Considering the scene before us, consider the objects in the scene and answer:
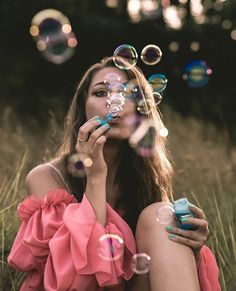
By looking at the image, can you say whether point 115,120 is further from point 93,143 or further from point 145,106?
point 145,106

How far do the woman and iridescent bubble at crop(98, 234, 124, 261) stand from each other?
21 millimetres

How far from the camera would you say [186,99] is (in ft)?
31.8

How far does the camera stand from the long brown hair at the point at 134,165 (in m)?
2.99

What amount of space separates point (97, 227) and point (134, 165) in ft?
1.95

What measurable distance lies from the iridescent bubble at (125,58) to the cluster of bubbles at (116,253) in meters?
0.79

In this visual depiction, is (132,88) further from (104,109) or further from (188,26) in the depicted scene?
(188,26)

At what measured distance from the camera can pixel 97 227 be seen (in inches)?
99.7

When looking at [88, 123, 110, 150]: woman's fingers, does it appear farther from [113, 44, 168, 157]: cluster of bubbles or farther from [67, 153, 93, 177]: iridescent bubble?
[113, 44, 168, 157]: cluster of bubbles

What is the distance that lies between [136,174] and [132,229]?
269 mm

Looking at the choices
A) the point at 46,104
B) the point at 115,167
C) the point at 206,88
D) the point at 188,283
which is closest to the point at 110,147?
the point at 115,167

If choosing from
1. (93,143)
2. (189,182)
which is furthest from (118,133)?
(189,182)

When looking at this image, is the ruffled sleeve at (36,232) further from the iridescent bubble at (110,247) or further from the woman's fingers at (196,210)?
the woman's fingers at (196,210)

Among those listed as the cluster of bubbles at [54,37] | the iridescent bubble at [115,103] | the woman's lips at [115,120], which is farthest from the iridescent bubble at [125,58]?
the cluster of bubbles at [54,37]

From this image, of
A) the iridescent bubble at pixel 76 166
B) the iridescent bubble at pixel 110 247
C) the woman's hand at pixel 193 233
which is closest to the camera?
the iridescent bubble at pixel 110 247
